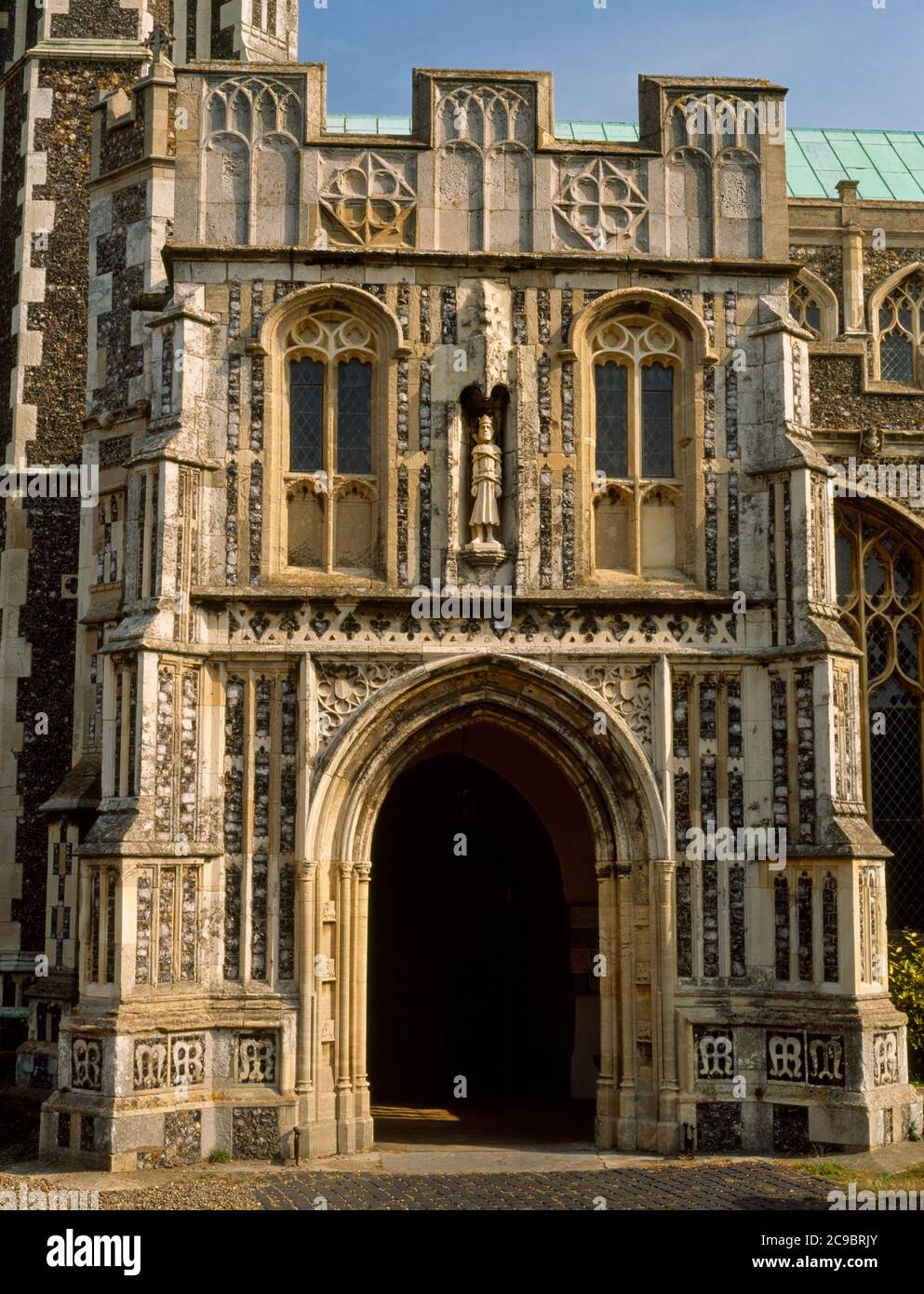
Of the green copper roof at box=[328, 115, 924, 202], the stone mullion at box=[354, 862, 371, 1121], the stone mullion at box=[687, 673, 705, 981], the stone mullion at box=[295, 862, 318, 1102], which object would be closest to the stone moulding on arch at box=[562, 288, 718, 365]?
the stone mullion at box=[687, 673, 705, 981]

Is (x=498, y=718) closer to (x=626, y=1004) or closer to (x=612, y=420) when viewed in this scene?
(x=626, y=1004)

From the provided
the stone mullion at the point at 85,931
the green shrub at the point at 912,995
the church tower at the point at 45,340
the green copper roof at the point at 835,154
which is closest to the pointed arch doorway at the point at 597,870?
the stone mullion at the point at 85,931

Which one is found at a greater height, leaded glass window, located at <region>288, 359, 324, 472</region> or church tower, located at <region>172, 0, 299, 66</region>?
church tower, located at <region>172, 0, 299, 66</region>

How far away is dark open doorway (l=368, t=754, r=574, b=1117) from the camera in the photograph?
60.6ft

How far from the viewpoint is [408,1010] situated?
1852cm

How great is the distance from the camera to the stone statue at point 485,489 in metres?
15.1

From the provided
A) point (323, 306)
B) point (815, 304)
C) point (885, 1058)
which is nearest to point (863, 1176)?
point (885, 1058)

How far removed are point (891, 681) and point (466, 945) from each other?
5.70 meters

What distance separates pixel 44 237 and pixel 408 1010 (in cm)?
1023

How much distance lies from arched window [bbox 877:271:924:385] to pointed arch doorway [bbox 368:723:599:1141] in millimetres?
7379

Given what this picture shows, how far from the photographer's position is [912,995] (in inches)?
648

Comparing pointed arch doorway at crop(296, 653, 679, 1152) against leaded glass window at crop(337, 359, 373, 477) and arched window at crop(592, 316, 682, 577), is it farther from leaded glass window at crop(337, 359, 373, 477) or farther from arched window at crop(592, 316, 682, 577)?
leaded glass window at crop(337, 359, 373, 477)

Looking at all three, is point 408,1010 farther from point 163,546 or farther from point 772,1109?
point 163,546

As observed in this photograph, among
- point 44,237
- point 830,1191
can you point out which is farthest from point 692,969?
point 44,237
